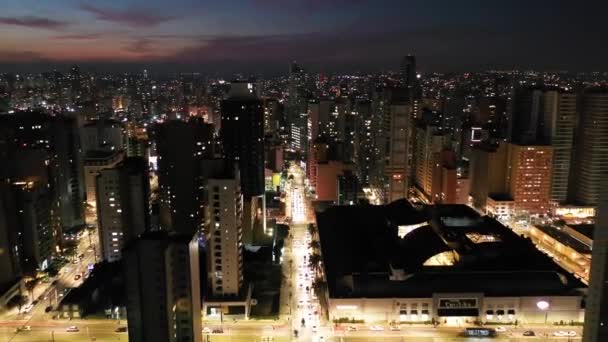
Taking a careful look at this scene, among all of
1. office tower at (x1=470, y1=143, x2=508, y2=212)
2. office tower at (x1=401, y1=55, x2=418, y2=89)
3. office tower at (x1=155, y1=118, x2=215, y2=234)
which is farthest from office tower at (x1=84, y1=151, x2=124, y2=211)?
office tower at (x1=401, y1=55, x2=418, y2=89)

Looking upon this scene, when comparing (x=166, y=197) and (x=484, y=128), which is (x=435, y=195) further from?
(x=166, y=197)

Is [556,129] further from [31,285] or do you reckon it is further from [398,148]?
[31,285]

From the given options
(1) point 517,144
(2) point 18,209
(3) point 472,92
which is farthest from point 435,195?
(3) point 472,92

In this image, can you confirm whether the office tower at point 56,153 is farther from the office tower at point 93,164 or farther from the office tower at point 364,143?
the office tower at point 364,143

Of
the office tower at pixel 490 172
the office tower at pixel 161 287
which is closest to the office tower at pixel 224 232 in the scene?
the office tower at pixel 161 287

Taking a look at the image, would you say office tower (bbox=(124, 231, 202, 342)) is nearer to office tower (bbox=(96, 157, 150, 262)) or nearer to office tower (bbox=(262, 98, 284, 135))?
office tower (bbox=(96, 157, 150, 262))

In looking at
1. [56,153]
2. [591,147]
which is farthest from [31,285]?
[591,147]
